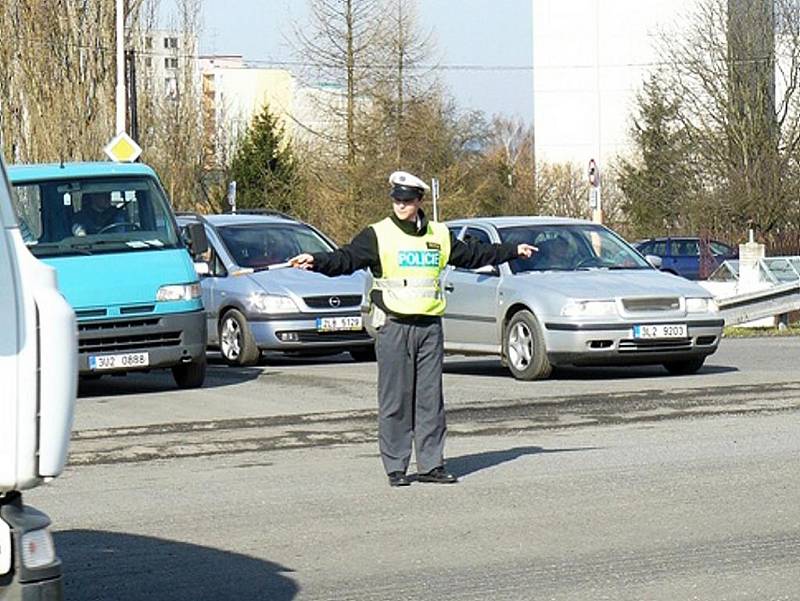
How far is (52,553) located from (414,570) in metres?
3.07

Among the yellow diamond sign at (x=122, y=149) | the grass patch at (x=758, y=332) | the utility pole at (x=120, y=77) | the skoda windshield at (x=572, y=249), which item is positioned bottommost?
the grass patch at (x=758, y=332)

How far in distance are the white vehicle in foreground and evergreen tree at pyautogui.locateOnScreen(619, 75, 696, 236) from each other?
5370 cm

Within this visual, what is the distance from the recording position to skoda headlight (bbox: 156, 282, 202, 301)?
16.8m

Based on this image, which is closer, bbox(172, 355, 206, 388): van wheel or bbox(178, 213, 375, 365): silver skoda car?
bbox(172, 355, 206, 388): van wheel

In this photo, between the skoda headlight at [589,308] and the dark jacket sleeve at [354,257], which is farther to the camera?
the skoda headlight at [589,308]

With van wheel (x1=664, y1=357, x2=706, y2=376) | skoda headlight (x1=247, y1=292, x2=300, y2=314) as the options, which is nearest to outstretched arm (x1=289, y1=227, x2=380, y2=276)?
van wheel (x1=664, y1=357, x2=706, y2=376)

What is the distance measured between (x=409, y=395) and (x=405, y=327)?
384 millimetres

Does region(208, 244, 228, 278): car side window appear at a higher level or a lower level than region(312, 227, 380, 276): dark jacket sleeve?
lower

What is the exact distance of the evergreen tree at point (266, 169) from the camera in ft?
207

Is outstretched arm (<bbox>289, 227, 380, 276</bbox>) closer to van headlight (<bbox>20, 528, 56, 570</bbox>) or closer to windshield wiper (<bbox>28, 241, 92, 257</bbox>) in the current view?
van headlight (<bbox>20, 528, 56, 570</bbox>)

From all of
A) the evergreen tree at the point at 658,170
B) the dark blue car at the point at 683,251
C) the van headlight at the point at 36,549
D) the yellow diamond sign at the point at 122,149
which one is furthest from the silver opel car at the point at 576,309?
the evergreen tree at the point at 658,170

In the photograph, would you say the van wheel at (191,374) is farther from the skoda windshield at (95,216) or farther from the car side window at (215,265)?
the car side window at (215,265)

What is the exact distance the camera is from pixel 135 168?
57.9 ft

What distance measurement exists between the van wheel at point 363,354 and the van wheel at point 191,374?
140 inches
